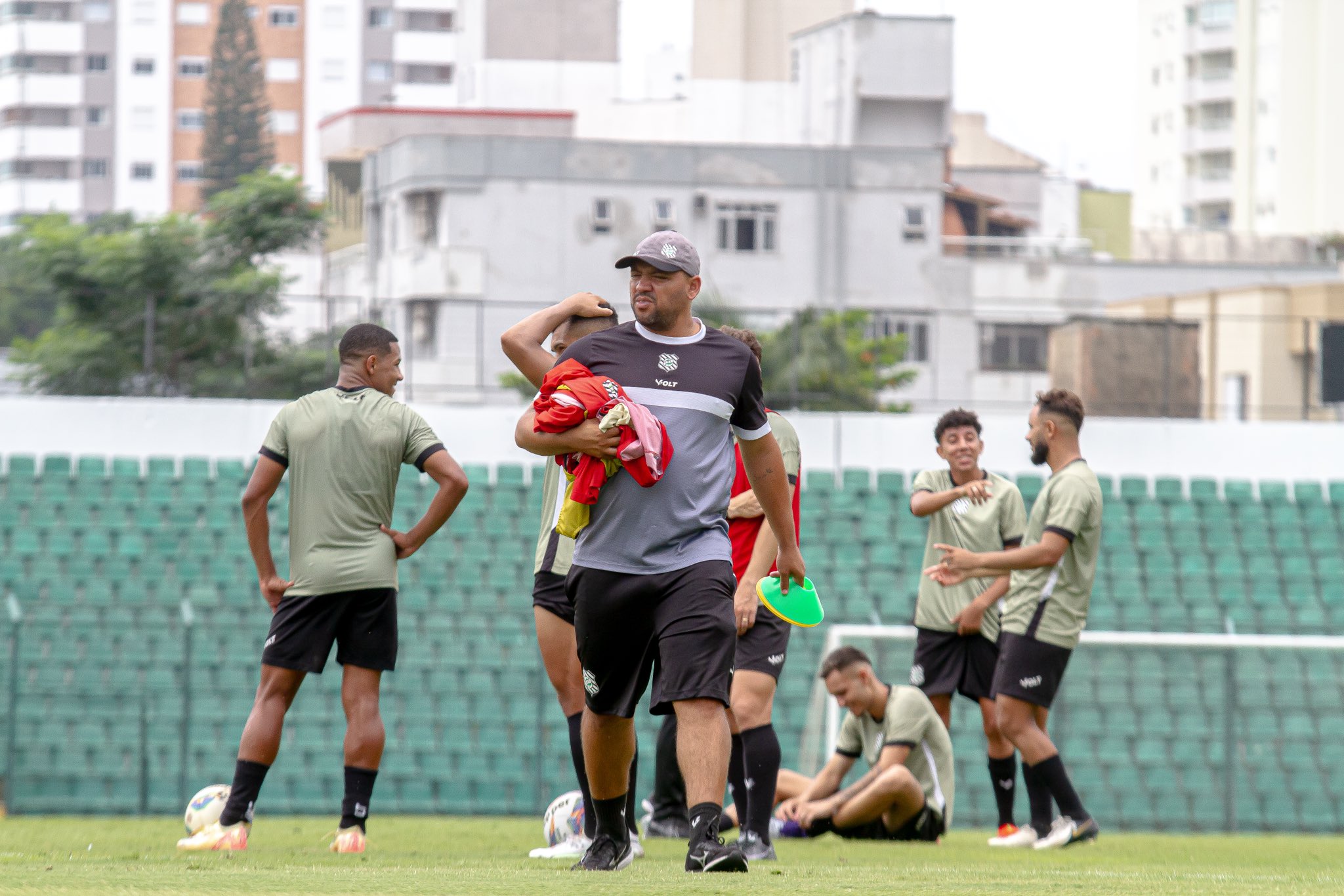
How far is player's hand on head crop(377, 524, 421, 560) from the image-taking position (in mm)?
5836

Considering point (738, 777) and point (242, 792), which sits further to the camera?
point (738, 777)

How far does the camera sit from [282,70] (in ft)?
277

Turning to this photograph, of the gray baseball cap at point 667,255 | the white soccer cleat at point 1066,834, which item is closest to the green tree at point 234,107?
the white soccer cleat at point 1066,834

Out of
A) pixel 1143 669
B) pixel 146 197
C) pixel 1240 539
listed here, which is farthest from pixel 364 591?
pixel 146 197

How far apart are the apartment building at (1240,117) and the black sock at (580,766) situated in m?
73.6

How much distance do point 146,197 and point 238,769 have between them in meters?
84.1

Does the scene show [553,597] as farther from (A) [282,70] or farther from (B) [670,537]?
(A) [282,70]

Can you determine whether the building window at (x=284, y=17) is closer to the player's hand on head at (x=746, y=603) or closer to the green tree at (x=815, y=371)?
the green tree at (x=815, y=371)

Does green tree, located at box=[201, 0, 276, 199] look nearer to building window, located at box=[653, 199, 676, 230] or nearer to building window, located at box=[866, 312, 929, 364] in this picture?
building window, located at box=[653, 199, 676, 230]

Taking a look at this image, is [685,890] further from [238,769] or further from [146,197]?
[146,197]

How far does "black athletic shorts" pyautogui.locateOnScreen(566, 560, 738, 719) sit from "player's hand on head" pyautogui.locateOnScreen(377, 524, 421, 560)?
62.2 inches

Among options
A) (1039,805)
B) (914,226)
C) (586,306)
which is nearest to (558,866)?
(586,306)

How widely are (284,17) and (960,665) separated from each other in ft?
272

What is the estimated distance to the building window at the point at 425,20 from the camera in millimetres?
84000
